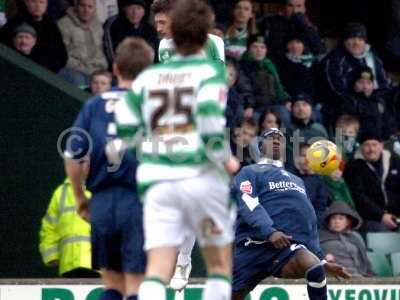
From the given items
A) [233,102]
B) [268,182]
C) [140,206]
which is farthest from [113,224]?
[233,102]

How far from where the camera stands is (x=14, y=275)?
54.3 feet

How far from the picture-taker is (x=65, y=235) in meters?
15.3

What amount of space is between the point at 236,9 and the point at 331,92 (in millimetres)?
1515

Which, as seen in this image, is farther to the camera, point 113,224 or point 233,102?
point 233,102

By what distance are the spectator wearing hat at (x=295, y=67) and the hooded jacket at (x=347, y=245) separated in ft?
6.62

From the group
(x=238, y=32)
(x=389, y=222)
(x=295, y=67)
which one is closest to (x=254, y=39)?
(x=238, y=32)

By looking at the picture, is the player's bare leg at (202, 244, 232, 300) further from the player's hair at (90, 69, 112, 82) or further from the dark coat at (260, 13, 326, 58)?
the dark coat at (260, 13, 326, 58)

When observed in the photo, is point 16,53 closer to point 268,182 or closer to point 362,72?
point 268,182

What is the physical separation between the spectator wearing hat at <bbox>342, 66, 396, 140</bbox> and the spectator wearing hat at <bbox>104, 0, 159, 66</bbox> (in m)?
2.68

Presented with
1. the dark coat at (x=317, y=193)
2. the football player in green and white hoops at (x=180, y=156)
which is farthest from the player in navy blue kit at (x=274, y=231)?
the football player in green and white hoops at (x=180, y=156)

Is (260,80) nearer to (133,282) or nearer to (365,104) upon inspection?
(365,104)

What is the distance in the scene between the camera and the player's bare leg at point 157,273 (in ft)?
32.3

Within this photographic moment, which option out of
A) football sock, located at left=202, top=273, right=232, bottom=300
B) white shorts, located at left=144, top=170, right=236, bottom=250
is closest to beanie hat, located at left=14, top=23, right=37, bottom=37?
white shorts, located at left=144, top=170, right=236, bottom=250

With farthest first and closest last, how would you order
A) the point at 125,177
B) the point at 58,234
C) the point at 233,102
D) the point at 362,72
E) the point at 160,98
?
the point at 362,72, the point at 233,102, the point at 58,234, the point at 125,177, the point at 160,98
